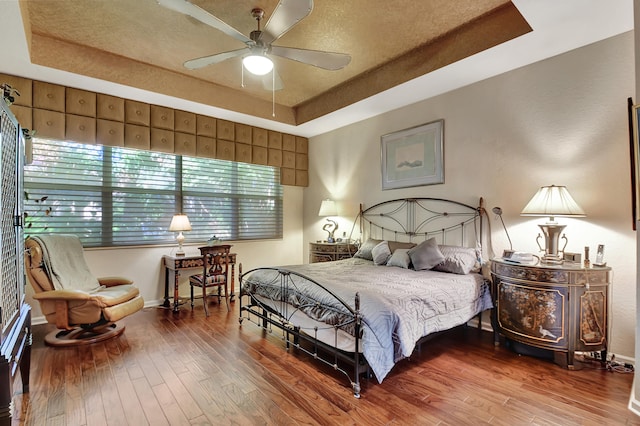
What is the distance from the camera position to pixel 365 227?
16.9 feet

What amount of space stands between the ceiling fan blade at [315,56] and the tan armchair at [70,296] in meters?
2.88

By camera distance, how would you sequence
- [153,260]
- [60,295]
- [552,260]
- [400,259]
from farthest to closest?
[153,260] → [400,259] → [60,295] → [552,260]

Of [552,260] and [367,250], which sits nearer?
[552,260]

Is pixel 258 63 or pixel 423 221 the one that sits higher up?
pixel 258 63

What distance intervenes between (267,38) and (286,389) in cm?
275

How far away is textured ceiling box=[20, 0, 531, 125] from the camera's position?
2879 millimetres

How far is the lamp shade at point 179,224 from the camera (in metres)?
4.43

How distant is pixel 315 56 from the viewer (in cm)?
282

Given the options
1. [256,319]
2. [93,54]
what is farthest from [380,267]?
[93,54]

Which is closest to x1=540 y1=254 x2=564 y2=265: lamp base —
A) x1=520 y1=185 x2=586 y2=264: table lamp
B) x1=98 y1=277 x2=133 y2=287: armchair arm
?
x1=520 y1=185 x2=586 y2=264: table lamp

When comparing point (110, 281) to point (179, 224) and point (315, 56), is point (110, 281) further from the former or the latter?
point (315, 56)

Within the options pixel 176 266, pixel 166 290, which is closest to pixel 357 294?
pixel 176 266

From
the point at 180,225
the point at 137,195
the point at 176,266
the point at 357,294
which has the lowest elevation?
the point at 176,266

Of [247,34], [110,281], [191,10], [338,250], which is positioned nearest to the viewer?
[191,10]
